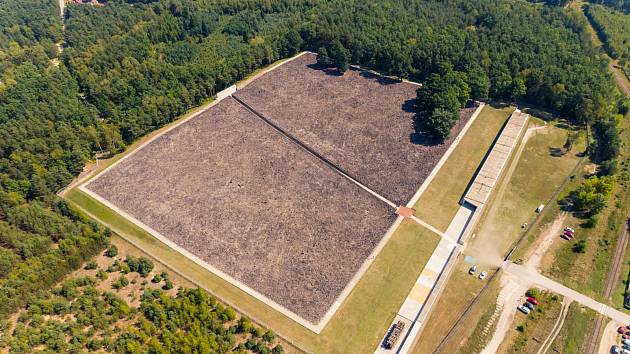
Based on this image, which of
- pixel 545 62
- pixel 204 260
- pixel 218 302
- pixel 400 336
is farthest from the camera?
pixel 545 62

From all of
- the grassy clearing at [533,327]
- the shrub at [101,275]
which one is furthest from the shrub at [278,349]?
the shrub at [101,275]

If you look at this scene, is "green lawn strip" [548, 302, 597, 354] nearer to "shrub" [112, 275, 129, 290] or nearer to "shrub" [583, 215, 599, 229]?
"shrub" [583, 215, 599, 229]

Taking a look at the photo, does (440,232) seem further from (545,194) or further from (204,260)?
(204,260)

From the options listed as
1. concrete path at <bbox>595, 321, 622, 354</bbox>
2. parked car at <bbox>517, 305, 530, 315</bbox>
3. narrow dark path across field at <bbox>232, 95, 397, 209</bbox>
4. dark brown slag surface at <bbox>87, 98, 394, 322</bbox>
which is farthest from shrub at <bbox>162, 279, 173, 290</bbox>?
concrete path at <bbox>595, 321, 622, 354</bbox>

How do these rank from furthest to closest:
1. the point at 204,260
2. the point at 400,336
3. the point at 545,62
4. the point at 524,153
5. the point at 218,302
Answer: the point at 545,62 < the point at 524,153 < the point at 204,260 < the point at 218,302 < the point at 400,336

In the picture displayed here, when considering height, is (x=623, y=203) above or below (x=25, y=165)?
below

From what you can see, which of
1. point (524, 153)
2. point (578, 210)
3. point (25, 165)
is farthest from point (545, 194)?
point (25, 165)

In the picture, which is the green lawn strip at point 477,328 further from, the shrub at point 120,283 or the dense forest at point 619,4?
the dense forest at point 619,4
